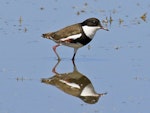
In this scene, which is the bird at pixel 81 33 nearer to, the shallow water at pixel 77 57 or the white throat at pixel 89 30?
the white throat at pixel 89 30

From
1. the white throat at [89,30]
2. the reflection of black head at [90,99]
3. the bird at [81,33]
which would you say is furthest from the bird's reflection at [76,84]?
the white throat at [89,30]

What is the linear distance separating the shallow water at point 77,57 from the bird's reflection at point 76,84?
0.31ft

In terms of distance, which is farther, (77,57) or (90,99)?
(77,57)

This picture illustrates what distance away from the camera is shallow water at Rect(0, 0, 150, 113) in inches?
401

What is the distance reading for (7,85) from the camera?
1109cm

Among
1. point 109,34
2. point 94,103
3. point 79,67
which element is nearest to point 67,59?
point 79,67

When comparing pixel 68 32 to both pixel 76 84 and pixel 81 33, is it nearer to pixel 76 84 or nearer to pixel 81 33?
pixel 81 33

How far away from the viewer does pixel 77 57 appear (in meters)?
13.5

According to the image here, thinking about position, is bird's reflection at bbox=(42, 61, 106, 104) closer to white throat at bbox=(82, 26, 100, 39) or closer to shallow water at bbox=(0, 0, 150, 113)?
shallow water at bbox=(0, 0, 150, 113)

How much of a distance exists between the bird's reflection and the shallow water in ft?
0.31

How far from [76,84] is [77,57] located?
2.26 meters

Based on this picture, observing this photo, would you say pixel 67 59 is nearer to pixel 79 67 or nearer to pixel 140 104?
pixel 79 67

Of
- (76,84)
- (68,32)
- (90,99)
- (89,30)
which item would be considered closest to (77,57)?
(68,32)

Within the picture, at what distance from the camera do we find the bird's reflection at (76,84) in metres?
10.5
